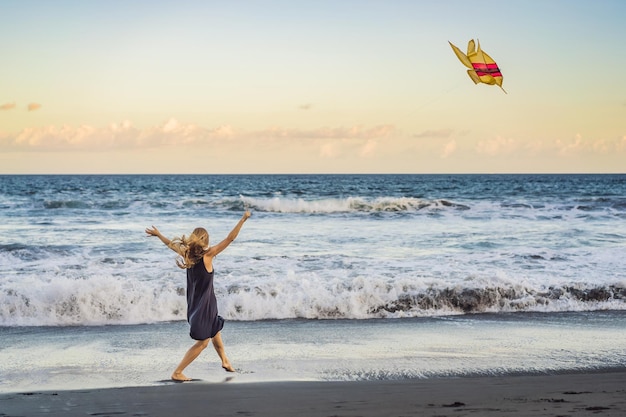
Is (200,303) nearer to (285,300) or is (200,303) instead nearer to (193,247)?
(193,247)

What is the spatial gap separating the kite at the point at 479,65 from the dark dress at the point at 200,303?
3.18m

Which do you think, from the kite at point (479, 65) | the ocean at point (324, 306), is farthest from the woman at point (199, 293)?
the kite at point (479, 65)

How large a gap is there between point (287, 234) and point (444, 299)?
8.61 metres

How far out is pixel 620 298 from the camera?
30.1 ft

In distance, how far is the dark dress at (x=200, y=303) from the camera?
5.23 metres

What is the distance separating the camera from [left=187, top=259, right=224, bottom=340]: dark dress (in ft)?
17.2

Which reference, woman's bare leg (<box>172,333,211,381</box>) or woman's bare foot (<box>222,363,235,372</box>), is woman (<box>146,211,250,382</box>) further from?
woman's bare foot (<box>222,363,235,372</box>)

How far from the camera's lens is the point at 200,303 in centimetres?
525

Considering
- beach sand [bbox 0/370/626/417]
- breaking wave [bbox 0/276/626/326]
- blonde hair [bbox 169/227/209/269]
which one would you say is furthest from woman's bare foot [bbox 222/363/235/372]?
breaking wave [bbox 0/276/626/326]

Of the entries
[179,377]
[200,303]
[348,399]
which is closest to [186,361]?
[179,377]

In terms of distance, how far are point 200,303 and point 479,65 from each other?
11.3ft

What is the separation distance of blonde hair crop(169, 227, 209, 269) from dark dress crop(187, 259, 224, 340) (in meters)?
Answer: 0.12

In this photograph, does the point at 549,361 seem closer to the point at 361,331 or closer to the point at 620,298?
the point at 361,331

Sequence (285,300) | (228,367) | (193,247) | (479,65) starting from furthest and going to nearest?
(285,300) < (479,65) < (228,367) < (193,247)
